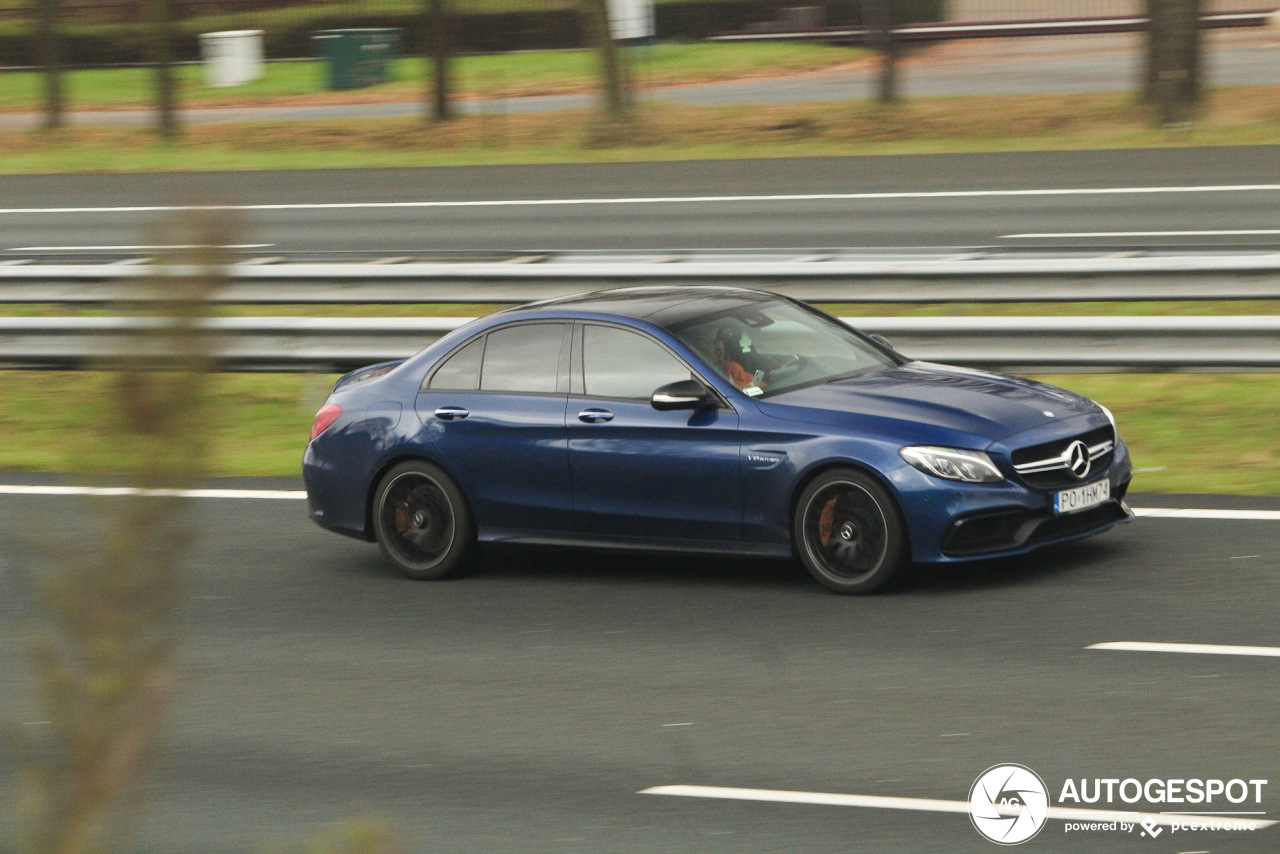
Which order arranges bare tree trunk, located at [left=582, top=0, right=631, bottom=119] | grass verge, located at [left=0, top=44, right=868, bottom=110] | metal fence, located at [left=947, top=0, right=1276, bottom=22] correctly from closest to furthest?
bare tree trunk, located at [left=582, top=0, right=631, bottom=119]
grass verge, located at [left=0, top=44, right=868, bottom=110]
metal fence, located at [left=947, top=0, right=1276, bottom=22]

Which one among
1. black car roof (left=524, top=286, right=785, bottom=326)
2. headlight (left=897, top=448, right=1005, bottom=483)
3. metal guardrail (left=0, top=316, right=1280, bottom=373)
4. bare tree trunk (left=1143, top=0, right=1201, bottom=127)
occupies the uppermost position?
bare tree trunk (left=1143, top=0, right=1201, bottom=127)

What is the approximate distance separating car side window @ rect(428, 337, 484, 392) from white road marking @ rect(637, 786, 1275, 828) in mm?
3823

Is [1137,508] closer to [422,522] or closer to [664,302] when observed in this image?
[664,302]

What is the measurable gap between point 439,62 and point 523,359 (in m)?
23.8

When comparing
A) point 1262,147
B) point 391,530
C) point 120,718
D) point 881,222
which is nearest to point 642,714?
point 391,530

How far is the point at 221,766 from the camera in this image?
21.3 ft

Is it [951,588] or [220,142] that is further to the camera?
[220,142]

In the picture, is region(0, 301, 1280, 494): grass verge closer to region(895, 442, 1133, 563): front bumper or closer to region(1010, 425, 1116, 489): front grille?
region(1010, 425, 1116, 489): front grille

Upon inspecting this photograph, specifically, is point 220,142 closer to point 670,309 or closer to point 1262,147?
point 1262,147

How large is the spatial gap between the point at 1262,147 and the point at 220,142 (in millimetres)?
18141

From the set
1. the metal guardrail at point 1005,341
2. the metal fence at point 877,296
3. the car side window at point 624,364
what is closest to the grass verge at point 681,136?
the metal fence at point 877,296

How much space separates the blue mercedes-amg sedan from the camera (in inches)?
326

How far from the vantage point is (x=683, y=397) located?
872 centimetres

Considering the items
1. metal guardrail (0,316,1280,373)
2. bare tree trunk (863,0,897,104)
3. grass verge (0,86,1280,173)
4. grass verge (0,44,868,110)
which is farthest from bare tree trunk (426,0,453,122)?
metal guardrail (0,316,1280,373)
